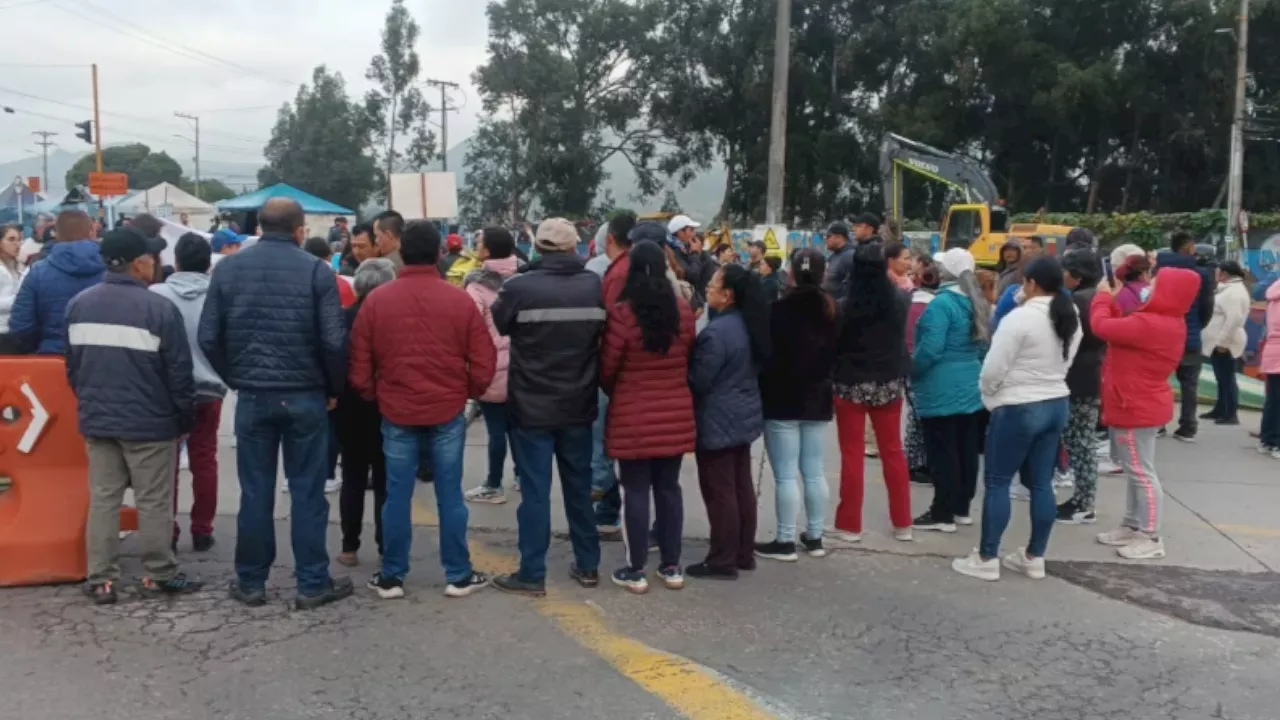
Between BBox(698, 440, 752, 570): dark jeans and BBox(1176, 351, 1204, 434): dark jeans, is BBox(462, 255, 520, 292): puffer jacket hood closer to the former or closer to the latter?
BBox(698, 440, 752, 570): dark jeans

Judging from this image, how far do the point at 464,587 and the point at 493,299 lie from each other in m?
1.87

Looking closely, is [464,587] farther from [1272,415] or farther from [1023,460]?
[1272,415]

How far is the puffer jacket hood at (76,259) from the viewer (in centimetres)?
553

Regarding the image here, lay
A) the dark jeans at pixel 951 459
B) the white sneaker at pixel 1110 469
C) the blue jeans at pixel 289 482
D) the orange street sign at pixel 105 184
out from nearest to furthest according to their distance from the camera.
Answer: the blue jeans at pixel 289 482 < the dark jeans at pixel 951 459 < the white sneaker at pixel 1110 469 < the orange street sign at pixel 105 184

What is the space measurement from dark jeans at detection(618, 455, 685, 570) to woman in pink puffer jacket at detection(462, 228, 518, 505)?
1.20m

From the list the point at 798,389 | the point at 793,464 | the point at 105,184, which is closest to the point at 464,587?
the point at 793,464

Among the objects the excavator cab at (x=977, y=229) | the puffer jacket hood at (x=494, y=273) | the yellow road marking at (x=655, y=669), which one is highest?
the excavator cab at (x=977, y=229)

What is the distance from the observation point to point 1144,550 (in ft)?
19.9

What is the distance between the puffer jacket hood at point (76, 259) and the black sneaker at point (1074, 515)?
5976mm

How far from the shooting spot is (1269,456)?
348 inches

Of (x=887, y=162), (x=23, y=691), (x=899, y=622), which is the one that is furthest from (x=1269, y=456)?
(x=887, y=162)

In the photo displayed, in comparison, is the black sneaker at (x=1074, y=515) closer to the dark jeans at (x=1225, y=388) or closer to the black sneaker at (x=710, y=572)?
the black sneaker at (x=710, y=572)

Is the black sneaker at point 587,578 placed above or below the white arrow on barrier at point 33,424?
below

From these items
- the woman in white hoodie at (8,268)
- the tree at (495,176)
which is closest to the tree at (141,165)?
the tree at (495,176)
